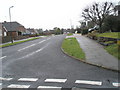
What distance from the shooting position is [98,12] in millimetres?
36062

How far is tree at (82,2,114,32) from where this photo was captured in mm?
34781

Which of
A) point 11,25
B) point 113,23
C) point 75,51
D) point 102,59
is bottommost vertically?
point 102,59

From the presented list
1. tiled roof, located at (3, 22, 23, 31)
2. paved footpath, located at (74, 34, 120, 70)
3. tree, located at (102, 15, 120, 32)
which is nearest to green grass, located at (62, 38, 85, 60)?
paved footpath, located at (74, 34, 120, 70)

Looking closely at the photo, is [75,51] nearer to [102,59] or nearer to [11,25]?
[102,59]

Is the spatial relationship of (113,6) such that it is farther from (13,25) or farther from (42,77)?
(13,25)

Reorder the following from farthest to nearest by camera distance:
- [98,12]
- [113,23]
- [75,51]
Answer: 1. [98,12]
2. [113,23]
3. [75,51]

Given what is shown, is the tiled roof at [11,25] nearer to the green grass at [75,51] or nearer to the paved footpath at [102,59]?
the green grass at [75,51]

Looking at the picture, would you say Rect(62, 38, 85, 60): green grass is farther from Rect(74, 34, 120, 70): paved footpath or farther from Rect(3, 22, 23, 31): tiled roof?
Rect(3, 22, 23, 31): tiled roof

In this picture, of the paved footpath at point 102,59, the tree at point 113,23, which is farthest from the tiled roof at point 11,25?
the paved footpath at point 102,59

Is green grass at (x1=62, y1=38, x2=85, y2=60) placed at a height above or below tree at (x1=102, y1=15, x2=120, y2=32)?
below

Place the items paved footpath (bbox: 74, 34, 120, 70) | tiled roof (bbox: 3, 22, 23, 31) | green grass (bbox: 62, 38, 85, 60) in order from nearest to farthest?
paved footpath (bbox: 74, 34, 120, 70), green grass (bbox: 62, 38, 85, 60), tiled roof (bbox: 3, 22, 23, 31)

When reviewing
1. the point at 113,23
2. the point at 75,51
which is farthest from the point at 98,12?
the point at 75,51

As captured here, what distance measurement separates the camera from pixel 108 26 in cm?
2862

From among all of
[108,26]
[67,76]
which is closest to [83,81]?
[67,76]
